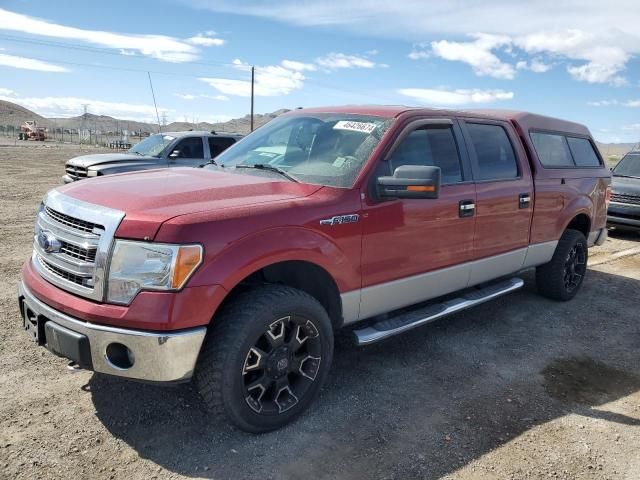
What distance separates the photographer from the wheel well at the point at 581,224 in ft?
19.2

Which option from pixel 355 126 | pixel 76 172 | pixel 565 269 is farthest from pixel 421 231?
pixel 76 172

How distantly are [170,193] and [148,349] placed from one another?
926mm

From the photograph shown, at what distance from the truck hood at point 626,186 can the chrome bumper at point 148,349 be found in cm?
992

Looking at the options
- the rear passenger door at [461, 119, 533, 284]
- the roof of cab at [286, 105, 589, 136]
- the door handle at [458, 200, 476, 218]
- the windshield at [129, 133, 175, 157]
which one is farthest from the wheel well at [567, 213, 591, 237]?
the windshield at [129, 133, 175, 157]

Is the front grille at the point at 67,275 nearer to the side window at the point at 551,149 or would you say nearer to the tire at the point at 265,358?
the tire at the point at 265,358

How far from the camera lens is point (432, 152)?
3.98 m

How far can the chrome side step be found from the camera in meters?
3.49

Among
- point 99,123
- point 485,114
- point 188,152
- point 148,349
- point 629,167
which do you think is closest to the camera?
point 148,349

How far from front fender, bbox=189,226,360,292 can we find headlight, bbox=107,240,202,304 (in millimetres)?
74

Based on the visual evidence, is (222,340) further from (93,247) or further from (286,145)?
(286,145)

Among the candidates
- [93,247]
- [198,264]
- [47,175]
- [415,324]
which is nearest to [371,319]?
[415,324]

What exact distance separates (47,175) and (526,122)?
1684 centimetres

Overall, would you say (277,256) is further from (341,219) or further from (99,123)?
(99,123)

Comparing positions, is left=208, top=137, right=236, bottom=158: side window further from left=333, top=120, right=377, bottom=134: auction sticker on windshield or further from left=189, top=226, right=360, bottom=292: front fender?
left=189, top=226, right=360, bottom=292: front fender
